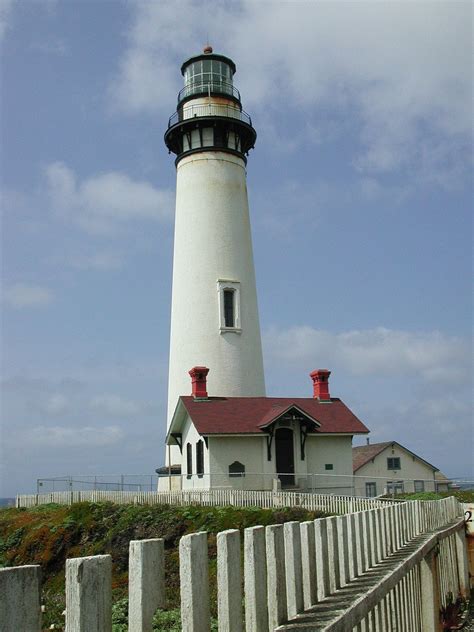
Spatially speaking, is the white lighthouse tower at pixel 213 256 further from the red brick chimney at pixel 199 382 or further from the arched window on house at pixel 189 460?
the arched window on house at pixel 189 460

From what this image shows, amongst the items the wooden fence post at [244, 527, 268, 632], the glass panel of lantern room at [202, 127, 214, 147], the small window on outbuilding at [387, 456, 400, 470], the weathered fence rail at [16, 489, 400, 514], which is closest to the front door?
the weathered fence rail at [16, 489, 400, 514]

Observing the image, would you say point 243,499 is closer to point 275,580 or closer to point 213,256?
point 213,256

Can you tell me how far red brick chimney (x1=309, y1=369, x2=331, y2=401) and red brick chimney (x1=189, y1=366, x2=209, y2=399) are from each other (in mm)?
5223

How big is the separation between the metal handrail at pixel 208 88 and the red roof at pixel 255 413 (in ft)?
51.2

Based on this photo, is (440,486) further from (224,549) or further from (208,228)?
(224,549)

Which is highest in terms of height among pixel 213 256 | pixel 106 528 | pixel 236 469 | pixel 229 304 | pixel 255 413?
pixel 213 256

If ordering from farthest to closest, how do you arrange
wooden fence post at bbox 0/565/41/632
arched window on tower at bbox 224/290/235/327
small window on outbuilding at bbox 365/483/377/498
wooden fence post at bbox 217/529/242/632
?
small window on outbuilding at bbox 365/483/377/498, arched window on tower at bbox 224/290/235/327, wooden fence post at bbox 217/529/242/632, wooden fence post at bbox 0/565/41/632

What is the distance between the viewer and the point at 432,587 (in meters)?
7.54

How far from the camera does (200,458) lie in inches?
1107

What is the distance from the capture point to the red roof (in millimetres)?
27594

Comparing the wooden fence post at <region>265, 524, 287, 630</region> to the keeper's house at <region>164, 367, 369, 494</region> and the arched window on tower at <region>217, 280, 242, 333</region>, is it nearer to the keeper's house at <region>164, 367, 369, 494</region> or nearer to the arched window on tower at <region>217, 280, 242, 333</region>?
the keeper's house at <region>164, 367, 369, 494</region>

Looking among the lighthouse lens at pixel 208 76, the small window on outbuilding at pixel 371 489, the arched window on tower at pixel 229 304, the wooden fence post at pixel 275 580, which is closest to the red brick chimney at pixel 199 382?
the arched window on tower at pixel 229 304

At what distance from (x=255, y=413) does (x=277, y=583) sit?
25781mm

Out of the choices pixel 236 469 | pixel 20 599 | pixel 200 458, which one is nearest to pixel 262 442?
pixel 236 469
